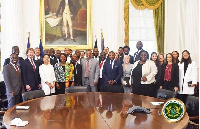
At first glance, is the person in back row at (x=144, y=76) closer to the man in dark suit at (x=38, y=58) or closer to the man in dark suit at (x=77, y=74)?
the man in dark suit at (x=77, y=74)

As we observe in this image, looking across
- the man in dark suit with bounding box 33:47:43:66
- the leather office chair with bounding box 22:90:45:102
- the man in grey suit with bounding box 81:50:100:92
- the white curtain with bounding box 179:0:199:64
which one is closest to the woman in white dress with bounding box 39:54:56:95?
the man in dark suit with bounding box 33:47:43:66

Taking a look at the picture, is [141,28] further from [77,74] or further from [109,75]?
[77,74]

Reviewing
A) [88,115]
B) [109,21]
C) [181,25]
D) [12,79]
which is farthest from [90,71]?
[181,25]

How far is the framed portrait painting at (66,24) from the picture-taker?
9352 mm

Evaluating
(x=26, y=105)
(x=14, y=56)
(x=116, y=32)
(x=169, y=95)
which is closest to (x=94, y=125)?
(x=26, y=105)

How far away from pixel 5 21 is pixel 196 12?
6649mm

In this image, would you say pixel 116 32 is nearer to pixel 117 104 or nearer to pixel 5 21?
pixel 5 21

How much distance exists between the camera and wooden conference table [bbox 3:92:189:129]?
2.94m

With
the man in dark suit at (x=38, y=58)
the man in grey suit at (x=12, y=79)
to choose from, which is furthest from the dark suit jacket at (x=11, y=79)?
the man in dark suit at (x=38, y=58)

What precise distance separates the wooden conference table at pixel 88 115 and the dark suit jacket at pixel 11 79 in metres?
1.47

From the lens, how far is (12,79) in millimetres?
5652

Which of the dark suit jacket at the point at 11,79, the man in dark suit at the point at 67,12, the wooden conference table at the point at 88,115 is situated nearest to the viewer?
the wooden conference table at the point at 88,115

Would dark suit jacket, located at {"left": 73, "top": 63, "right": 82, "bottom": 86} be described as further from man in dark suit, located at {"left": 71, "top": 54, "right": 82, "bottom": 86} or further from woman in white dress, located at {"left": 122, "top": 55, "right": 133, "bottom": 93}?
woman in white dress, located at {"left": 122, "top": 55, "right": 133, "bottom": 93}

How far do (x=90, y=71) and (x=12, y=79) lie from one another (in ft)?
6.46
